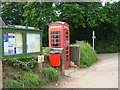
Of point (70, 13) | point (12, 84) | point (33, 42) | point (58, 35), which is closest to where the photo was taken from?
point (12, 84)

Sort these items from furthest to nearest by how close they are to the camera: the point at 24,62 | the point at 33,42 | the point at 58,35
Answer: the point at 58,35 < the point at 33,42 < the point at 24,62

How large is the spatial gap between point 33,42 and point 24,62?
30.6 inches

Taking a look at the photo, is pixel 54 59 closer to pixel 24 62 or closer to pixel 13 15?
pixel 24 62

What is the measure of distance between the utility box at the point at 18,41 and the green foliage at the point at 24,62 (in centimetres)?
36

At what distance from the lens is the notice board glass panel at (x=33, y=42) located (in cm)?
523

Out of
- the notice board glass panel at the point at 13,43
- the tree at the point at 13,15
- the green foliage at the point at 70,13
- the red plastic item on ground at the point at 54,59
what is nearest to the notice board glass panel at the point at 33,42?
the notice board glass panel at the point at 13,43

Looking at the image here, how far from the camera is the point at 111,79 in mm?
6102

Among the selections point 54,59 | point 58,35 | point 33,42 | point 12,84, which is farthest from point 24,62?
point 58,35

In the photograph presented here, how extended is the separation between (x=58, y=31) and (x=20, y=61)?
342cm

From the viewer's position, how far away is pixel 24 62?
5.31 m

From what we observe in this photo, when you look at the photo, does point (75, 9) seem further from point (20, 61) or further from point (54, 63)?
point (20, 61)

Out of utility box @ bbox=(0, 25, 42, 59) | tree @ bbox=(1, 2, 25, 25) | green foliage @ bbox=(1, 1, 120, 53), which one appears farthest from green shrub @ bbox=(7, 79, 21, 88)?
tree @ bbox=(1, 2, 25, 25)

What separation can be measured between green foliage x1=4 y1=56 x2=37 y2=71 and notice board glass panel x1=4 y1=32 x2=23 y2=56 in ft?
1.50

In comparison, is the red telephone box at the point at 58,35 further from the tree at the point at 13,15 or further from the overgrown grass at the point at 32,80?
the tree at the point at 13,15
